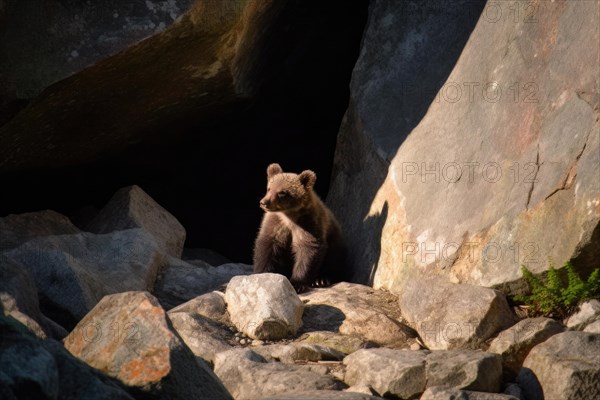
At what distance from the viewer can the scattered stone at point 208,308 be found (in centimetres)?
825

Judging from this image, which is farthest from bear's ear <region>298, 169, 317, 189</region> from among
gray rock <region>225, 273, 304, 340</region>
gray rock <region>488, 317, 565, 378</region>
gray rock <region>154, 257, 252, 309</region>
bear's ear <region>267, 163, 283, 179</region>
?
gray rock <region>488, 317, 565, 378</region>

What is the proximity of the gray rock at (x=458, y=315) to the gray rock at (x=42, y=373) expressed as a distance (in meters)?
3.25

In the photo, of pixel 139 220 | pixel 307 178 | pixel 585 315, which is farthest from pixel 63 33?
pixel 585 315

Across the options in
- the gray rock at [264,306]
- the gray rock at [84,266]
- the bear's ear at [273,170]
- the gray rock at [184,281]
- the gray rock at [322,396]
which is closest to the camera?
the gray rock at [322,396]

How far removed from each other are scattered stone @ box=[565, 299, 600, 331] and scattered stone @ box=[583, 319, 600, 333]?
51 mm

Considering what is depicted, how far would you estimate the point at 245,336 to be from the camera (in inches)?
313

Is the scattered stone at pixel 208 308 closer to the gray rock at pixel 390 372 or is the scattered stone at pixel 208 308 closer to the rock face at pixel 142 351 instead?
the gray rock at pixel 390 372

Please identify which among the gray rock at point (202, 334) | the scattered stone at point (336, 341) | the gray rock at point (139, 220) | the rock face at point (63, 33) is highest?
the rock face at point (63, 33)

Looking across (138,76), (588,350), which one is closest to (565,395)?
(588,350)

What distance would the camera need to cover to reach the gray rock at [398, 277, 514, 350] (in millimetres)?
7410

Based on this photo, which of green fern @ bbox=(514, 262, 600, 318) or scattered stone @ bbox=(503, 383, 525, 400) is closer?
scattered stone @ bbox=(503, 383, 525, 400)

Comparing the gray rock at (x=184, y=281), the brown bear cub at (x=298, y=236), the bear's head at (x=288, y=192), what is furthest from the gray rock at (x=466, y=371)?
the bear's head at (x=288, y=192)

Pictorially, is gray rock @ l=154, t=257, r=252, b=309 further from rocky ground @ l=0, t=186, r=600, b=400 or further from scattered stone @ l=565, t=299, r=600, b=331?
scattered stone @ l=565, t=299, r=600, b=331

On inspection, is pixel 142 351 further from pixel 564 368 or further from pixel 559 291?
pixel 559 291
